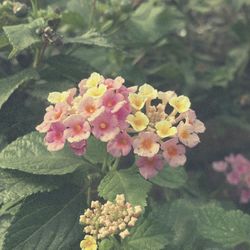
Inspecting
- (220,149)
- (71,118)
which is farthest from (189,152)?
(71,118)

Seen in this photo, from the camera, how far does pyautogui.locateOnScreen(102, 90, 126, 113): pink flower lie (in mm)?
1534

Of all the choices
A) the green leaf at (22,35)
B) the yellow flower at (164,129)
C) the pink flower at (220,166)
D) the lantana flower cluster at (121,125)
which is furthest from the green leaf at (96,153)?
the pink flower at (220,166)

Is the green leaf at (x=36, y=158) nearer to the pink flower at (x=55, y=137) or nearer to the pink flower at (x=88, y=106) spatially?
the pink flower at (x=55, y=137)

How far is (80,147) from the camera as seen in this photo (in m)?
1.57

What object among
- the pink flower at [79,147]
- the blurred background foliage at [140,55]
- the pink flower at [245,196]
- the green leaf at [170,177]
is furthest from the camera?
the pink flower at [245,196]

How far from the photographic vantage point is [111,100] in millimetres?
1551

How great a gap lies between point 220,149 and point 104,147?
1.11 metres

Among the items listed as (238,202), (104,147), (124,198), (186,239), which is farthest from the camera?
(238,202)

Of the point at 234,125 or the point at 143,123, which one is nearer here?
the point at 143,123

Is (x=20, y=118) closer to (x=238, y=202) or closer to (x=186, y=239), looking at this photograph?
(x=186, y=239)

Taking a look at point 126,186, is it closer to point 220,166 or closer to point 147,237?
point 147,237

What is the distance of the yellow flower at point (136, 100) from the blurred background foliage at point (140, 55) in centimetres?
35

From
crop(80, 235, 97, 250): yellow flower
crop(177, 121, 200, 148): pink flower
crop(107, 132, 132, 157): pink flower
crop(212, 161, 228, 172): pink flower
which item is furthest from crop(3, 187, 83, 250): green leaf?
crop(212, 161, 228, 172): pink flower

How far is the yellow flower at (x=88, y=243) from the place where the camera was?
1501 mm
